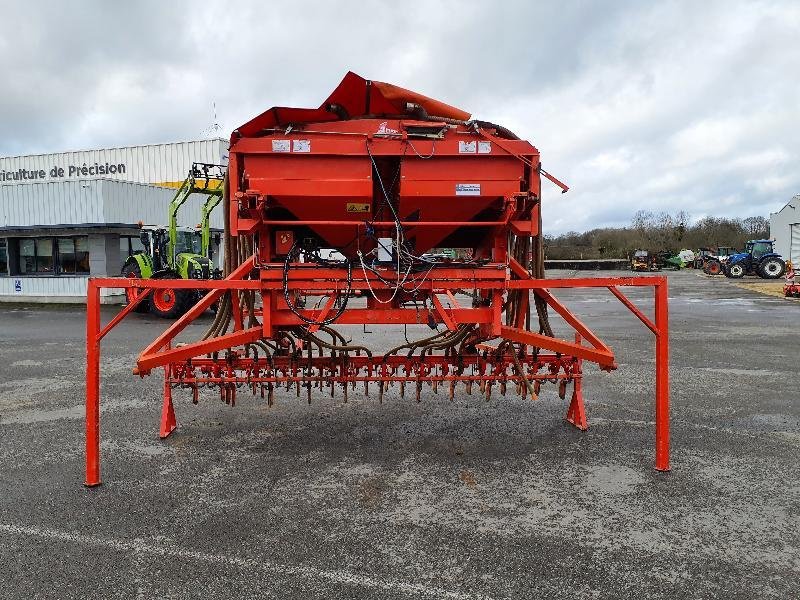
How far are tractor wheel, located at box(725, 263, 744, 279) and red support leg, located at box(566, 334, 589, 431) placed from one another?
36.0 meters

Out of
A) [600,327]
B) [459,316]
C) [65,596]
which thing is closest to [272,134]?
[459,316]

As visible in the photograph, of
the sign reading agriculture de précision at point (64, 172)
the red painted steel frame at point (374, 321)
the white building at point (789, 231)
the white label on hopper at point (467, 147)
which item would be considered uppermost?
the sign reading agriculture de précision at point (64, 172)

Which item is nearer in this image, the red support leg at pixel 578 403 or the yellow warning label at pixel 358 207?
the yellow warning label at pixel 358 207

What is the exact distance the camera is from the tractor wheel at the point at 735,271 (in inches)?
1451

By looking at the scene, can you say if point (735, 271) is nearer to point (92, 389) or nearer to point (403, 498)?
point (403, 498)

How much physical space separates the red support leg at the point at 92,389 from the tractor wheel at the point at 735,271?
129 ft

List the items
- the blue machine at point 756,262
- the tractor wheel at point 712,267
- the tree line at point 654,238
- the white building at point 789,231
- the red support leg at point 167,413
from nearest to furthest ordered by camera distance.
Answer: the red support leg at point 167,413 < the blue machine at point 756,262 < the white building at point 789,231 < the tractor wheel at point 712,267 < the tree line at point 654,238

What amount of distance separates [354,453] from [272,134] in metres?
2.58

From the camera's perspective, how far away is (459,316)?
477cm

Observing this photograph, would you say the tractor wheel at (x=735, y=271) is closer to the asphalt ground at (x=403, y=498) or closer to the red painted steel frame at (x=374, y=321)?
the asphalt ground at (x=403, y=498)

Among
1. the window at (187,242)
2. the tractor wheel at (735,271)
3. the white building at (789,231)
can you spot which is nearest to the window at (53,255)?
the window at (187,242)

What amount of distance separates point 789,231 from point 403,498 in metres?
40.0

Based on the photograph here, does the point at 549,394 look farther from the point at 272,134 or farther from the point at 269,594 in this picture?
the point at 269,594

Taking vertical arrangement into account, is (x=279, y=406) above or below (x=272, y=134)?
below
